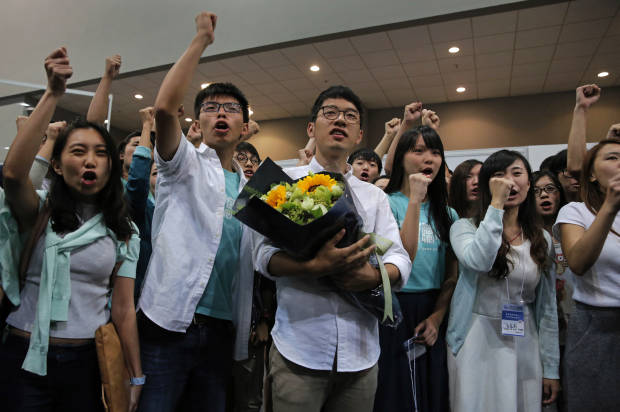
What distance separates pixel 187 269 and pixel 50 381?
550 millimetres

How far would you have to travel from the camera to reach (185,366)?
1.47 metres

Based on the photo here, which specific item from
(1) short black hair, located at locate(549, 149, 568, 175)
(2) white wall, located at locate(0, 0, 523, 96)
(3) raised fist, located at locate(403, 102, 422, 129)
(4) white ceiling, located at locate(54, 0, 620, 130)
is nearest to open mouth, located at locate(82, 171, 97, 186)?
(3) raised fist, located at locate(403, 102, 422, 129)

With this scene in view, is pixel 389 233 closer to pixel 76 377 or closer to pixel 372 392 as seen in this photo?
pixel 372 392

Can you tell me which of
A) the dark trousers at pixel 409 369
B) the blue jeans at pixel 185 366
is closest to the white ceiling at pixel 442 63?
the dark trousers at pixel 409 369

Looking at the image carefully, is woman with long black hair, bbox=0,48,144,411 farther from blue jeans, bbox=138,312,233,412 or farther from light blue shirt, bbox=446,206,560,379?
light blue shirt, bbox=446,206,560,379

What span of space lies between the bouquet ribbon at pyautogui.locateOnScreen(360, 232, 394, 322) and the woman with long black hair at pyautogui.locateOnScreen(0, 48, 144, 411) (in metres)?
0.92

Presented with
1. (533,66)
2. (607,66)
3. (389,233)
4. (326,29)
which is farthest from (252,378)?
(607,66)

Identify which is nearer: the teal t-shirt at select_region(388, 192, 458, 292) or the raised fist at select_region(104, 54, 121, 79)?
the teal t-shirt at select_region(388, 192, 458, 292)

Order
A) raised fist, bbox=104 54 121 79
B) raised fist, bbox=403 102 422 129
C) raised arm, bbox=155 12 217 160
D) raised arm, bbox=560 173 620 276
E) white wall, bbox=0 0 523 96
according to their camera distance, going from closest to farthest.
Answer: raised arm, bbox=155 12 217 160
raised arm, bbox=560 173 620 276
raised fist, bbox=104 54 121 79
raised fist, bbox=403 102 422 129
white wall, bbox=0 0 523 96

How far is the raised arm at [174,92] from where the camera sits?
1.40m

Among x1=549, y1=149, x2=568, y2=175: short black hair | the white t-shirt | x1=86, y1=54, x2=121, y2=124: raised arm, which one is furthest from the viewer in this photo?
x1=549, y1=149, x2=568, y2=175: short black hair

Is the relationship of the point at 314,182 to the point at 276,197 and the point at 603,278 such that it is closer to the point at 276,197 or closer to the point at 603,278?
the point at 276,197

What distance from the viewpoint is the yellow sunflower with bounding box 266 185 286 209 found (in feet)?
4.12

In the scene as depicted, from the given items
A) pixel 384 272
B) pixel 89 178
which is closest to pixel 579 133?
pixel 384 272
